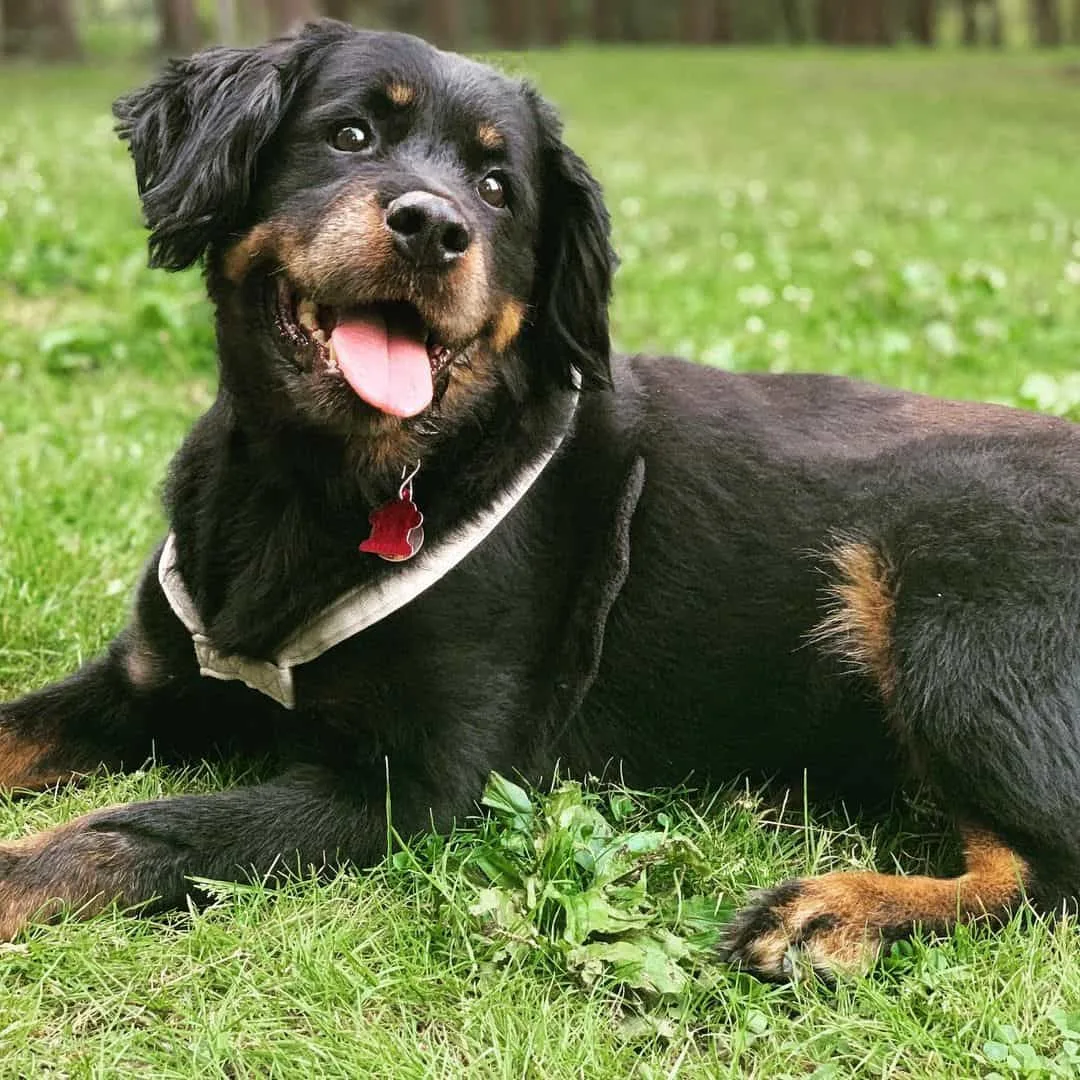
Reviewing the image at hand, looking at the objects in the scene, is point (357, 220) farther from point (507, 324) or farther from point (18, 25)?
point (18, 25)

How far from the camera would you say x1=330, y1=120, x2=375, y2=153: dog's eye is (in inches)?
121

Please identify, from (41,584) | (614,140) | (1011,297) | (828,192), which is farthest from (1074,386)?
(614,140)

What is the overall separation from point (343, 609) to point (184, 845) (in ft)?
1.88

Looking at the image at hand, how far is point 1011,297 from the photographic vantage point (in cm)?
779

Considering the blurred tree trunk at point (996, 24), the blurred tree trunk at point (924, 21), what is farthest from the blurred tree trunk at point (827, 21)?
the blurred tree trunk at point (996, 24)

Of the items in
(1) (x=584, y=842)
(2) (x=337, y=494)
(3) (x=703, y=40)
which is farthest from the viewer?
(3) (x=703, y=40)

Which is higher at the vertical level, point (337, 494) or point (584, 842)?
point (337, 494)

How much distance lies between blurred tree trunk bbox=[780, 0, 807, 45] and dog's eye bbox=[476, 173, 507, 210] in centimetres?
4715

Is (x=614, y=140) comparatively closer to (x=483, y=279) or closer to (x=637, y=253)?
(x=637, y=253)

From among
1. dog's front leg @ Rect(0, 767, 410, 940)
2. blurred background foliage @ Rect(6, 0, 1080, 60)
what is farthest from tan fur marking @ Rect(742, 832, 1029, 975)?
blurred background foliage @ Rect(6, 0, 1080, 60)

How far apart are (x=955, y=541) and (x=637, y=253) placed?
5.95m

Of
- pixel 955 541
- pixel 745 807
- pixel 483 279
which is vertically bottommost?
pixel 745 807

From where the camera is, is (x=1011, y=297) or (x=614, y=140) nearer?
(x=1011, y=297)

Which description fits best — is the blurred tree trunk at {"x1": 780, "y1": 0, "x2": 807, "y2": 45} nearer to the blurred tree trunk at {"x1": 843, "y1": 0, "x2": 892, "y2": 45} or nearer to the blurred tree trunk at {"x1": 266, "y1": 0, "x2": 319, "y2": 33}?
the blurred tree trunk at {"x1": 843, "y1": 0, "x2": 892, "y2": 45}
